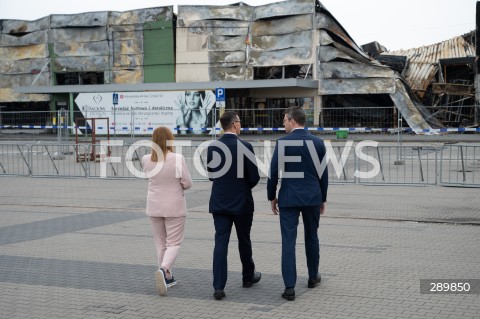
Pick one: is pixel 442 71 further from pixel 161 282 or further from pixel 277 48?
pixel 161 282

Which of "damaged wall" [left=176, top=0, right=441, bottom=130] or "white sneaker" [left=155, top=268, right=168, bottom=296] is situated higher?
"damaged wall" [left=176, top=0, right=441, bottom=130]

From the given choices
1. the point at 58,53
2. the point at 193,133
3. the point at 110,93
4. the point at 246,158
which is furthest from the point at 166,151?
the point at 58,53

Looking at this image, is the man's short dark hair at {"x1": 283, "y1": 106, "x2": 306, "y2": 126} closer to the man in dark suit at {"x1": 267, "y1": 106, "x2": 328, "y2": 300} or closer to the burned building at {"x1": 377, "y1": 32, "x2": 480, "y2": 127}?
the man in dark suit at {"x1": 267, "y1": 106, "x2": 328, "y2": 300}

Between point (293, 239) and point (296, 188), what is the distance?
51cm

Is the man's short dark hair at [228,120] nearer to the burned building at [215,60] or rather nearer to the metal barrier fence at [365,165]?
the metal barrier fence at [365,165]

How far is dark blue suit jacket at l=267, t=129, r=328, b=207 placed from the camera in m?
6.75

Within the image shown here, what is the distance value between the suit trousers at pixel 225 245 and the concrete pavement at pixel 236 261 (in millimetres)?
203

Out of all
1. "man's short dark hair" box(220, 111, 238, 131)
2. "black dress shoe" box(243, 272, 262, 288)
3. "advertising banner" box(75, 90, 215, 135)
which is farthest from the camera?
"advertising banner" box(75, 90, 215, 135)

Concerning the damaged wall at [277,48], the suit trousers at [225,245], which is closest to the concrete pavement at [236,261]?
the suit trousers at [225,245]

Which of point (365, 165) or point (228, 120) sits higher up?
point (228, 120)

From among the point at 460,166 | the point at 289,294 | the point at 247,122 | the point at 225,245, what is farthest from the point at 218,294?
the point at 247,122

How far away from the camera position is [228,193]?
22.5ft

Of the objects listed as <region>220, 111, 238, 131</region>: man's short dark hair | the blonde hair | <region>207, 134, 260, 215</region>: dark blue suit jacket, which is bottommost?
<region>207, 134, 260, 215</region>: dark blue suit jacket

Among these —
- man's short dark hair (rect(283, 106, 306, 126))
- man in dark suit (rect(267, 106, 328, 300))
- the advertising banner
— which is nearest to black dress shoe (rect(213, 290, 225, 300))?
man in dark suit (rect(267, 106, 328, 300))
